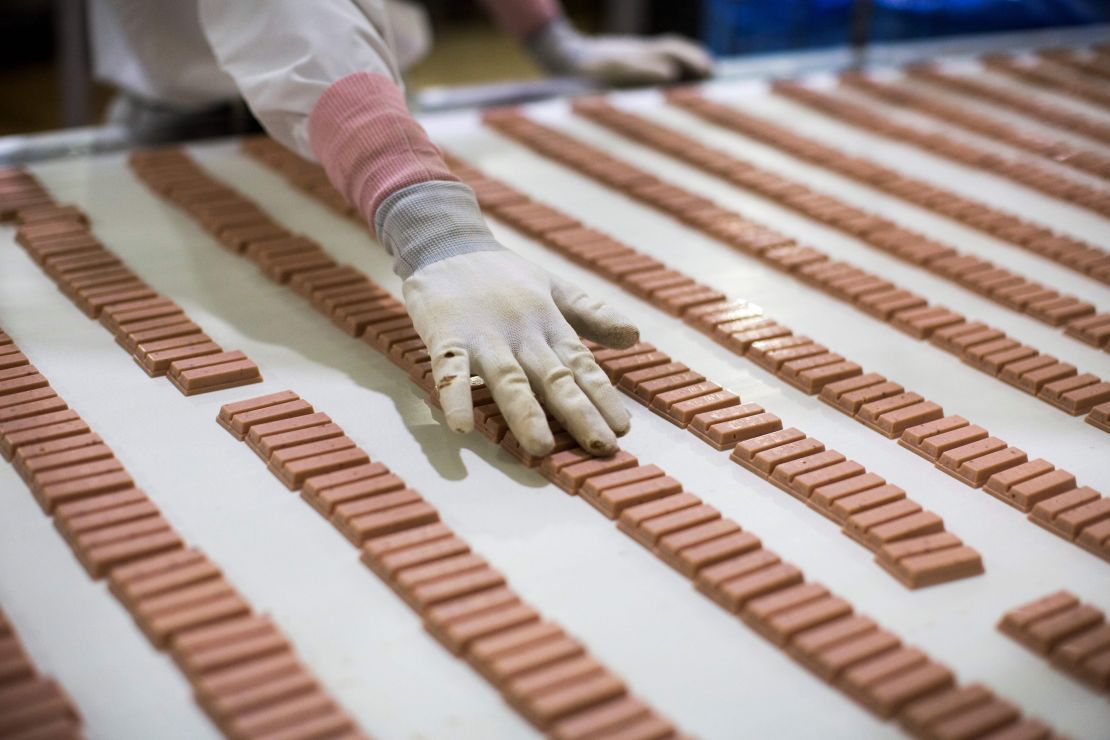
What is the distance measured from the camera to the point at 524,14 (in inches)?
198

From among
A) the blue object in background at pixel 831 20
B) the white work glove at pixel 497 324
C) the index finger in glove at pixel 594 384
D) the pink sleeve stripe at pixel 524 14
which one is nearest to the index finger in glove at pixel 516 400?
the white work glove at pixel 497 324

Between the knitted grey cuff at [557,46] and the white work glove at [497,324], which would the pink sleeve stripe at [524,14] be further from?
the white work glove at [497,324]

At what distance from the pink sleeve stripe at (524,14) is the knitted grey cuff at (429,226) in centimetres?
250

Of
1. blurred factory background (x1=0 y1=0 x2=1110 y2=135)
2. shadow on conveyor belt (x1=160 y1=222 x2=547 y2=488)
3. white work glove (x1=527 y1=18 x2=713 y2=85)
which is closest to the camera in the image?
shadow on conveyor belt (x1=160 y1=222 x2=547 y2=488)

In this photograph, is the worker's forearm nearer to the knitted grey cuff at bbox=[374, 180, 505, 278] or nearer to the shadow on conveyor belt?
the knitted grey cuff at bbox=[374, 180, 505, 278]

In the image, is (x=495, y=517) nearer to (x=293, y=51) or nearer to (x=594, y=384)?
(x=594, y=384)

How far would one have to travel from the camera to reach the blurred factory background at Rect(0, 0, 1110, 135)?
16.5ft

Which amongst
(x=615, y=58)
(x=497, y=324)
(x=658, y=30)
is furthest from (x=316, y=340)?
(x=658, y=30)

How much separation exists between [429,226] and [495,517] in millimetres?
720

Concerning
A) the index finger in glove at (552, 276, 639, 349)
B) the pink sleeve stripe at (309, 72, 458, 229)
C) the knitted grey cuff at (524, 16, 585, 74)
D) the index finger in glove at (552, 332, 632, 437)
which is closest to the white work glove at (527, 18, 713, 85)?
the knitted grey cuff at (524, 16, 585, 74)

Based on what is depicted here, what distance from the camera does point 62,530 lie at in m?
2.15

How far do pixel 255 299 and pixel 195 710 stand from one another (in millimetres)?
1512

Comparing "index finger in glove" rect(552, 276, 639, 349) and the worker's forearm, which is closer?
"index finger in glove" rect(552, 276, 639, 349)

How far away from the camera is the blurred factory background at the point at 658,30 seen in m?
5.04
